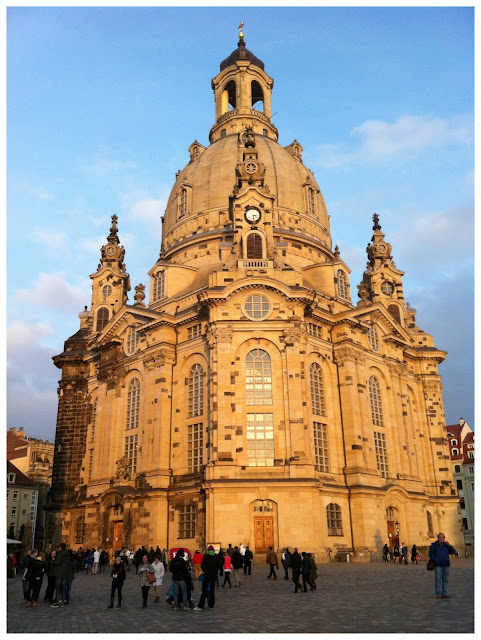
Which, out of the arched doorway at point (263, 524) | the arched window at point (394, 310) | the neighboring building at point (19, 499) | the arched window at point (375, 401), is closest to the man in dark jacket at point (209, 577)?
the arched doorway at point (263, 524)

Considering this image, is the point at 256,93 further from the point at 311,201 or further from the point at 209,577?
the point at 209,577

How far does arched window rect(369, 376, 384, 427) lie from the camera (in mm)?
48625

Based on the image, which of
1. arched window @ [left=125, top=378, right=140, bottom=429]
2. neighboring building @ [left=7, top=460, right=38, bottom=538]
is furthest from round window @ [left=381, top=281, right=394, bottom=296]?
neighboring building @ [left=7, top=460, right=38, bottom=538]

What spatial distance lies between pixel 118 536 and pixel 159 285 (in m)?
22.5

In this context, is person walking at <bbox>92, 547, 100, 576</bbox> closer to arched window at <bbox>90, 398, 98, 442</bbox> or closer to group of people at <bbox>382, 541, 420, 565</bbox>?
arched window at <bbox>90, 398, 98, 442</bbox>

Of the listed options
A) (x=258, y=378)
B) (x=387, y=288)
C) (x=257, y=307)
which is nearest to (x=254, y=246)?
(x=257, y=307)

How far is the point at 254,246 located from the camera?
45.7m

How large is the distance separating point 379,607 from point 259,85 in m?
68.2

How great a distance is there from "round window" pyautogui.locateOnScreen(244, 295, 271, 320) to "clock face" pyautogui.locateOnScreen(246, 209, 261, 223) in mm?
8101

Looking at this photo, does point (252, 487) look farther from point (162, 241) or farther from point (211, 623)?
point (162, 241)

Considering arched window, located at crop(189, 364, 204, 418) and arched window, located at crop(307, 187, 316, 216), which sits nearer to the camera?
arched window, located at crop(189, 364, 204, 418)

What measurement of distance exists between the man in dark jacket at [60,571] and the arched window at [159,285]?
3532 centimetres

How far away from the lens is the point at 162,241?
6222 centimetres

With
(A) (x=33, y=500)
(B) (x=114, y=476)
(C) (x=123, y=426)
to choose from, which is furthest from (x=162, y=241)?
(A) (x=33, y=500)
